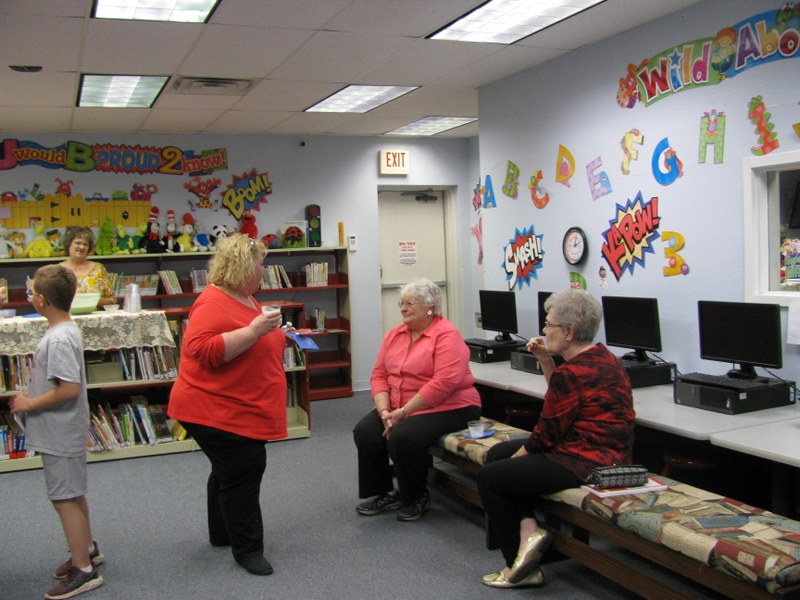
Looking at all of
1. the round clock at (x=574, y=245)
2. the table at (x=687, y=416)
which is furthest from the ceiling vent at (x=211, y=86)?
the table at (x=687, y=416)

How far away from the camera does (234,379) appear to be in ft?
10.3

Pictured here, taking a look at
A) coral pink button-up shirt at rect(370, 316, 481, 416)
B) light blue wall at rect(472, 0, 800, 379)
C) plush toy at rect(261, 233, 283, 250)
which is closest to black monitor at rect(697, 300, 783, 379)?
light blue wall at rect(472, 0, 800, 379)

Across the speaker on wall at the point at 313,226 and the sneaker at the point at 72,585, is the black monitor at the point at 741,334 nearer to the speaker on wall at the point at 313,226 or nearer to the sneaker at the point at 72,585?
the sneaker at the point at 72,585

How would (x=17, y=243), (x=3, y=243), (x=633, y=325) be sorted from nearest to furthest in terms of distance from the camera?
(x=633, y=325), (x=3, y=243), (x=17, y=243)

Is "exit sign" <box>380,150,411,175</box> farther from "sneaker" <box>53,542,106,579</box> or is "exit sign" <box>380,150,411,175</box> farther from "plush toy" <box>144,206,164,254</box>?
"sneaker" <box>53,542,106,579</box>

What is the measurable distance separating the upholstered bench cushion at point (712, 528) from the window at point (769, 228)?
119cm

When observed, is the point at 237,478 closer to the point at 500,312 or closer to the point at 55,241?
the point at 500,312

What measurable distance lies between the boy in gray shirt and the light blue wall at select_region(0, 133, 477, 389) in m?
4.31

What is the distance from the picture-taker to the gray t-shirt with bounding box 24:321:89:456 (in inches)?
120

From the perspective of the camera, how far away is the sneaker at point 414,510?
3.98 meters

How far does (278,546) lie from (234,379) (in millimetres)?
1049

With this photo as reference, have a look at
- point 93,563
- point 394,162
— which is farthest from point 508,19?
point 394,162

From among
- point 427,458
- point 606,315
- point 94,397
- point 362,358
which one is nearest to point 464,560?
point 427,458

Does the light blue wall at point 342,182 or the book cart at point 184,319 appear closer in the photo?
the book cart at point 184,319
